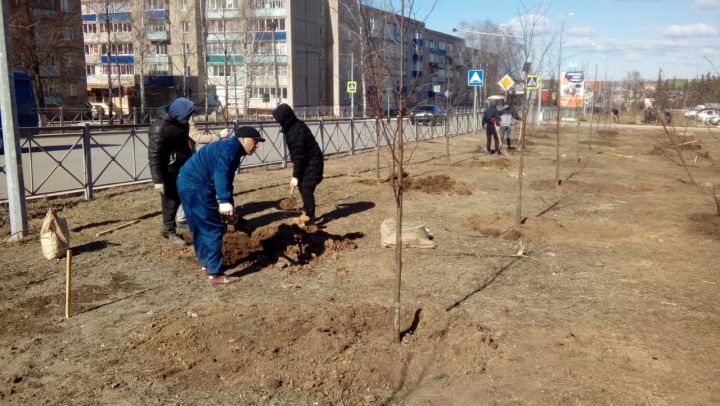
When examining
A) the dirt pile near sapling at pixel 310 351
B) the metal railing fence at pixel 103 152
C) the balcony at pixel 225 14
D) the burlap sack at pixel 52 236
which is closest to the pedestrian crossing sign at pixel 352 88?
the metal railing fence at pixel 103 152

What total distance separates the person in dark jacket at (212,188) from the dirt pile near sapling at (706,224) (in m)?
5.72

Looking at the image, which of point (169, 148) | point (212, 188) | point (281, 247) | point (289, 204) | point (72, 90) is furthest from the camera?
point (72, 90)

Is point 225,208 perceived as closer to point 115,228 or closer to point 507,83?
point 115,228

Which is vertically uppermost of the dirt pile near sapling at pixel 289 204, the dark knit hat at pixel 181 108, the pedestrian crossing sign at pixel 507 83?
the pedestrian crossing sign at pixel 507 83

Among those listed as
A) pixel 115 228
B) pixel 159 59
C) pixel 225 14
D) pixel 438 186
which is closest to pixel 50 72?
pixel 225 14

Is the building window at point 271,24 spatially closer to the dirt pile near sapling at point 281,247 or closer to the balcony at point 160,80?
the balcony at point 160,80

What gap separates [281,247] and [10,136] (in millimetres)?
3207

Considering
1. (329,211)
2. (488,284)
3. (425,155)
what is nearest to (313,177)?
(329,211)

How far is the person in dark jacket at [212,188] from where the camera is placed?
15.7 feet

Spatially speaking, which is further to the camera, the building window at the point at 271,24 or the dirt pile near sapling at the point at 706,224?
the building window at the point at 271,24

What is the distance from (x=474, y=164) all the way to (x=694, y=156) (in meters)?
9.00

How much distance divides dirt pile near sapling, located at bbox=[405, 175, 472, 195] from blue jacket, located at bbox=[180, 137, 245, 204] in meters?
5.56

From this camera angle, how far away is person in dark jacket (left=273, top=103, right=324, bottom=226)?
6.95 meters

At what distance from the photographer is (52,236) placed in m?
5.48
